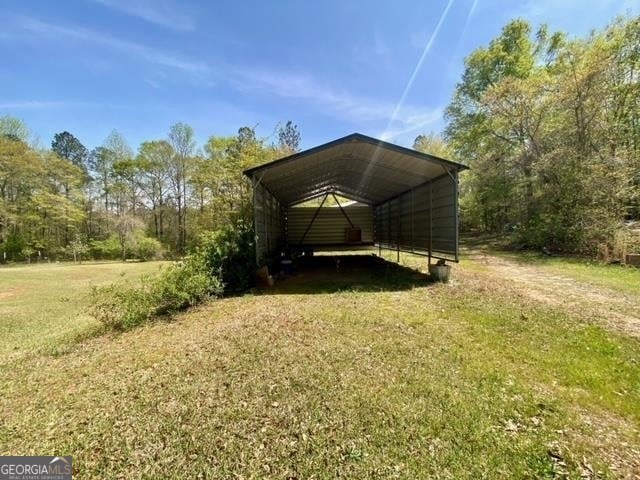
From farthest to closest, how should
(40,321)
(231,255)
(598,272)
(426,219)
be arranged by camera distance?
(426,219)
(598,272)
(231,255)
(40,321)

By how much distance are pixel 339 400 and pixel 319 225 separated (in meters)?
13.1

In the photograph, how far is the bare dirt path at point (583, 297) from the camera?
13.3ft

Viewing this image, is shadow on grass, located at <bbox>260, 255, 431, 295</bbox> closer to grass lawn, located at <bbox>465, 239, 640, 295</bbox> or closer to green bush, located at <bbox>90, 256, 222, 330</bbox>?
green bush, located at <bbox>90, 256, 222, 330</bbox>

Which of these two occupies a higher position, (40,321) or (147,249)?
(147,249)

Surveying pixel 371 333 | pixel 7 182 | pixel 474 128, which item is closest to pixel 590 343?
pixel 371 333

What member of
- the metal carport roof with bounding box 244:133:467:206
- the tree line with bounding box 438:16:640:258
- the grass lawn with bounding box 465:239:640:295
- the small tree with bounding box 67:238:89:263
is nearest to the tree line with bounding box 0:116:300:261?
the small tree with bounding box 67:238:89:263

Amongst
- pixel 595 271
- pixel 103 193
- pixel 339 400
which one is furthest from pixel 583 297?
pixel 103 193

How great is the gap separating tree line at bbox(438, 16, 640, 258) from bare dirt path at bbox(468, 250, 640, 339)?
388 centimetres

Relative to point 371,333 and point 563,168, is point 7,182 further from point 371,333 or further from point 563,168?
point 563,168

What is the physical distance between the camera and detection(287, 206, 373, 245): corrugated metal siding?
15023mm

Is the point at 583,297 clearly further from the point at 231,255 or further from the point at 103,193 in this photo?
the point at 103,193

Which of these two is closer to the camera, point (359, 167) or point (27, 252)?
point (359, 167)

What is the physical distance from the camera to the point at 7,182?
22906mm

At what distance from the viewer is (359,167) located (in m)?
8.82
